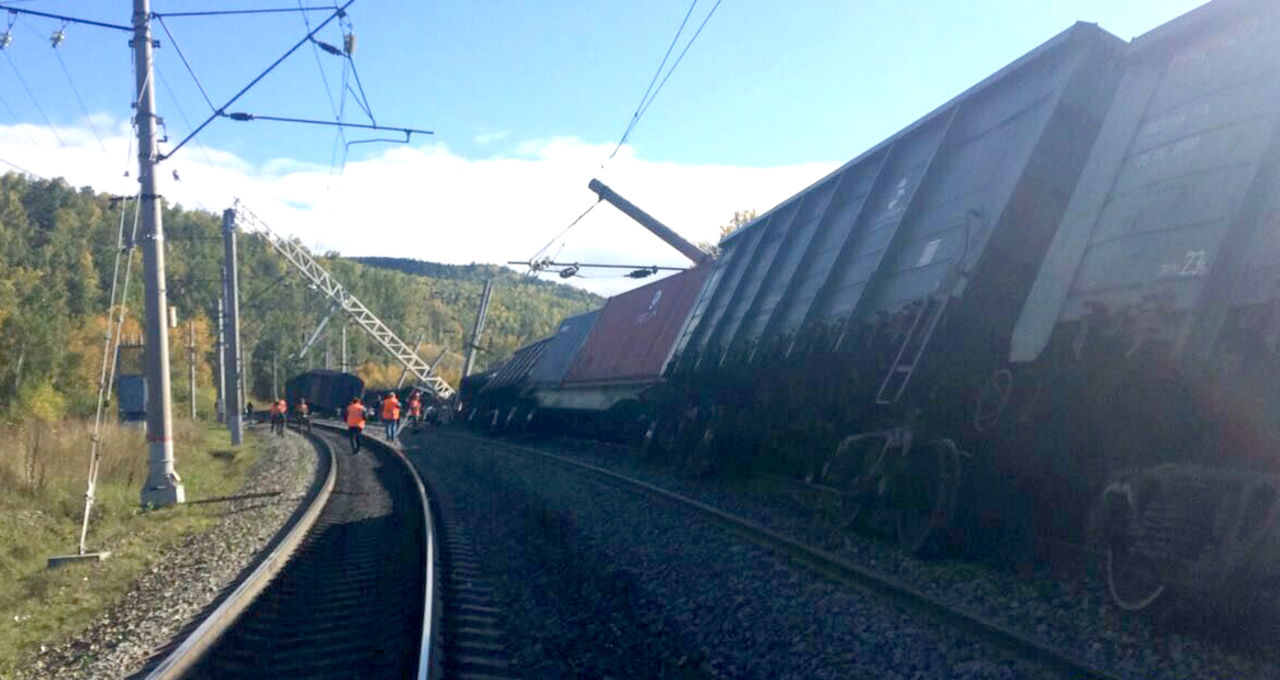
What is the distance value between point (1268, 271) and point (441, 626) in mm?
5423

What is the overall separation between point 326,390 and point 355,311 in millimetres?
7335

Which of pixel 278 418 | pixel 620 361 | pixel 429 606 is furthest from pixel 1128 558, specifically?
pixel 278 418

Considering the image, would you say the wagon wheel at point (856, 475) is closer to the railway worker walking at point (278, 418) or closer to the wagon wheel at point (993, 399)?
the wagon wheel at point (993, 399)

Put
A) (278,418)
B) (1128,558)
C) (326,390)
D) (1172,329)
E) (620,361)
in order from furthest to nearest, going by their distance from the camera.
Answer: (326,390)
(278,418)
(620,361)
(1128,558)
(1172,329)

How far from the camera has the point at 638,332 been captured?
77.3 feet

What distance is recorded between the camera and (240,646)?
24.3 feet

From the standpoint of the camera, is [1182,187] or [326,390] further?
[326,390]

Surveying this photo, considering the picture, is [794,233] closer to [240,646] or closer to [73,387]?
[240,646]

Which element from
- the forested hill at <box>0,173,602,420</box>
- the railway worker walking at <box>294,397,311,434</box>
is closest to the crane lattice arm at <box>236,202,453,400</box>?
the forested hill at <box>0,173,602,420</box>

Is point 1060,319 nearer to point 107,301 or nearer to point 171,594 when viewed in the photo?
point 171,594

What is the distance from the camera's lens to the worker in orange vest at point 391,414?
106 ft

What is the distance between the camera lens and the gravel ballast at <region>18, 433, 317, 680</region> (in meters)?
7.33

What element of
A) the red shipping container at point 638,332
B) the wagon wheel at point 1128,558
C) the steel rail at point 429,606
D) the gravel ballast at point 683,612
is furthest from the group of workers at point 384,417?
the wagon wheel at point 1128,558

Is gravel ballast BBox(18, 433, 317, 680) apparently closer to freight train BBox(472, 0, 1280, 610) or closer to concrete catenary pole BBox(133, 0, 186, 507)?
concrete catenary pole BBox(133, 0, 186, 507)
